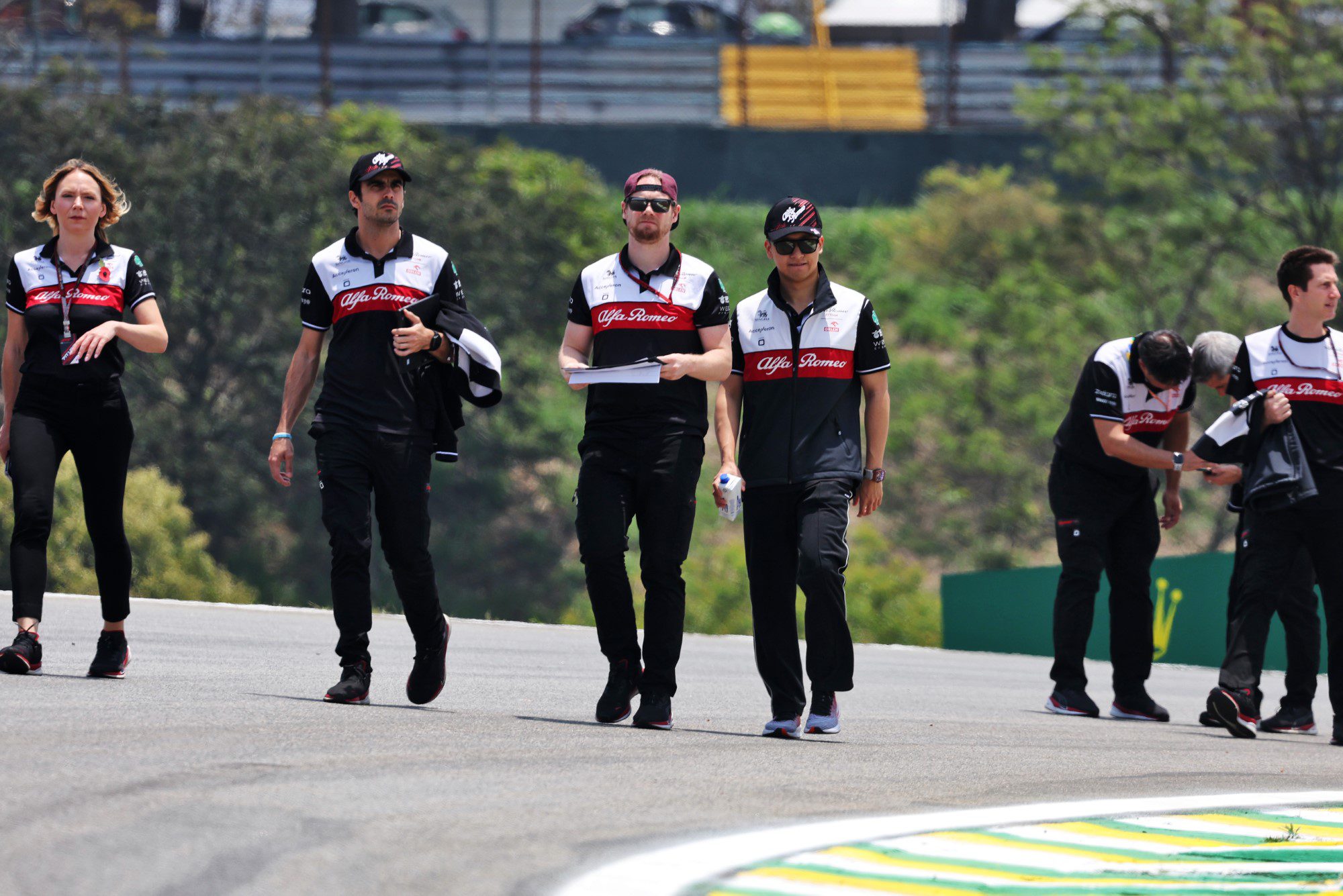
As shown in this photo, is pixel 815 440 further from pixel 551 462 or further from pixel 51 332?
pixel 551 462

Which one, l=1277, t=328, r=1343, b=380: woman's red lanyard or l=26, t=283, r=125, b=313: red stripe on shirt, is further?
l=1277, t=328, r=1343, b=380: woman's red lanyard

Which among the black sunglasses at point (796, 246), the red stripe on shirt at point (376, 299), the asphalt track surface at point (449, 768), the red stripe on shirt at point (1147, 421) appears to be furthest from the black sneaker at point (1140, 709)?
the red stripe on shirt at point (376, 299)

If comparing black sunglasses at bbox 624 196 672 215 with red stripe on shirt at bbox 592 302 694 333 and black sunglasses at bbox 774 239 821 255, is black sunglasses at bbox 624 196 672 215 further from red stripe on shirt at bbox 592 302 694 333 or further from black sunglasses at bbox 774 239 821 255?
black sunglasses at bbox 774 239 821 255

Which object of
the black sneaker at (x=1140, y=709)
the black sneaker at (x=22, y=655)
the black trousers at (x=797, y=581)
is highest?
the black trousers at (x=797, y=581)

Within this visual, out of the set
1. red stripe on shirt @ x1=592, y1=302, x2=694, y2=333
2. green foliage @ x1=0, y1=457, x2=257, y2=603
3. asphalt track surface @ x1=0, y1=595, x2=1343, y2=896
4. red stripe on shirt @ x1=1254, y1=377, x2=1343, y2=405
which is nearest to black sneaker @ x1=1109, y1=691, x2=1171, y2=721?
asphalt track surface @ x1=0, y1=595, x2=1343, y2=896

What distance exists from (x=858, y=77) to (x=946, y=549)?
1208cm

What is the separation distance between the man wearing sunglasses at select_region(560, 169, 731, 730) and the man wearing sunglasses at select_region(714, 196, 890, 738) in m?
0.21

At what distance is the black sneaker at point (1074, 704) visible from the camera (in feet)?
33.5

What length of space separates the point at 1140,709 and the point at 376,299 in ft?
15.4

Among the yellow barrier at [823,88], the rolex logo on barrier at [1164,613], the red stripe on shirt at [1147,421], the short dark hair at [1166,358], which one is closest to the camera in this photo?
the short dark hair at [1166,358]

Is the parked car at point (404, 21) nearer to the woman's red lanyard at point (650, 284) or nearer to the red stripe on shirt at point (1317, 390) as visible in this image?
the red stripe on shirt at point (1317, 390)

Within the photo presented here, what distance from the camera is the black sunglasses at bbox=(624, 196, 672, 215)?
761 cm

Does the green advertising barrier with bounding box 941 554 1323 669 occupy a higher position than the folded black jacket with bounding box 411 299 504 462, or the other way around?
the folded black jacket with bounding box 411 299 504 462

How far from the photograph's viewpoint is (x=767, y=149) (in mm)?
41844
